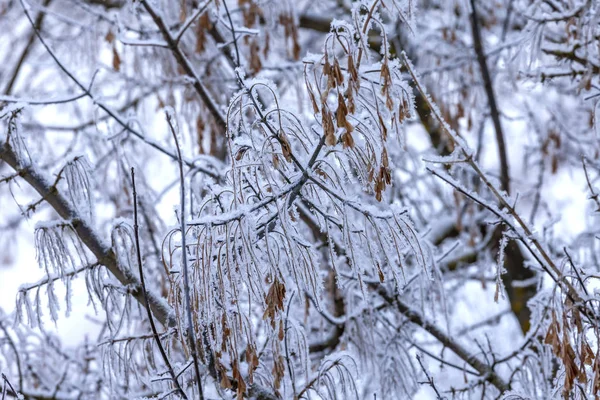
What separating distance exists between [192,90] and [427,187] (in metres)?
2.48

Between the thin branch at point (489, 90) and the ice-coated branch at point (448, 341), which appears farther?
the thin branch at point (489, 90)

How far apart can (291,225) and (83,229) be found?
2.58 feet

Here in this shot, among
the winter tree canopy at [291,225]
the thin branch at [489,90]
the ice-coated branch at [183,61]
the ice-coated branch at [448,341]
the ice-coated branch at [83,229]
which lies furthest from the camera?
the thin branch at [489,90]

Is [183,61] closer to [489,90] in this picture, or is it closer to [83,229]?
[83,229]

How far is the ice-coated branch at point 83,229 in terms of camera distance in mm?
1765

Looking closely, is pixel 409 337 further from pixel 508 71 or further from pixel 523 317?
pixel 523 317

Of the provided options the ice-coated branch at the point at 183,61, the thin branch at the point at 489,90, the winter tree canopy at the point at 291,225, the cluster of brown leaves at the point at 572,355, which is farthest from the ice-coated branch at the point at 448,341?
the thin branch at the point at 489,90

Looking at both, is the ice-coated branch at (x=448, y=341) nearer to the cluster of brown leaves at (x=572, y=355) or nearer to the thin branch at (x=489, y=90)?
the cluster of brown leaves at (x=572, y=355)

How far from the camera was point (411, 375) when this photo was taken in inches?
89.7

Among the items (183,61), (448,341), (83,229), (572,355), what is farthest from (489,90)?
(83,229)

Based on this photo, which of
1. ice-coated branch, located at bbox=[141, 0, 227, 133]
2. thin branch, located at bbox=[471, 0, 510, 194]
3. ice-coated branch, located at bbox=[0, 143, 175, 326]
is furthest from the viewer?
thin branch, located at bbox=[471, 0, 510, 194]

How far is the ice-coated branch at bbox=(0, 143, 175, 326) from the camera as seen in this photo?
1765mm

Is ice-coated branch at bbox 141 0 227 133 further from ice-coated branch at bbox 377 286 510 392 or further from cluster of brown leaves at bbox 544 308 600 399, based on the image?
cluster of brown leaves at bbox 544 308 600 399

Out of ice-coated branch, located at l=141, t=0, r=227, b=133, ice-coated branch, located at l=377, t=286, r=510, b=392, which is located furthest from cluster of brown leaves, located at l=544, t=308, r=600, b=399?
ice-coated branch, located at l=141, t=0, r=227, b=133
